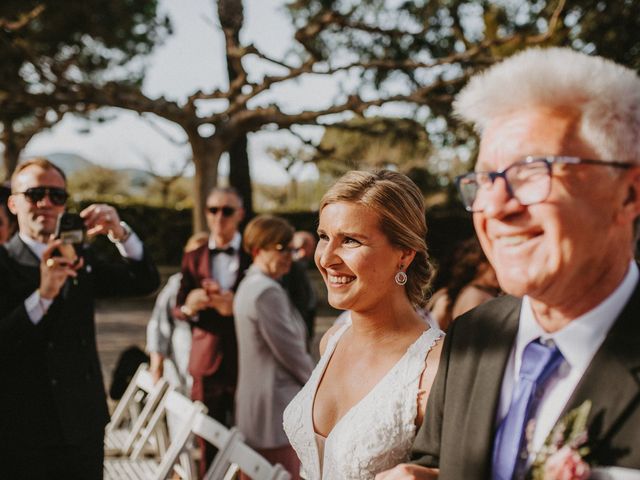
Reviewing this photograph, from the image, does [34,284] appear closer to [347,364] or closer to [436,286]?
[347,364]

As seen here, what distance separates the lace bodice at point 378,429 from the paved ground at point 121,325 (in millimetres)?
7817

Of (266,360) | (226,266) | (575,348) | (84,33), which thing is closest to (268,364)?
(266,360)

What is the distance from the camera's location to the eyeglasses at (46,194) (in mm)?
3217

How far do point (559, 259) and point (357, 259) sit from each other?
108cm

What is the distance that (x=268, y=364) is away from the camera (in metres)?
4.13

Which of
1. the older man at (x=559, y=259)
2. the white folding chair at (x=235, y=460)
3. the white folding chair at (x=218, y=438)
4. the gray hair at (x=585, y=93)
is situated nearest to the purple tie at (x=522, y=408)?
the older man at (x=559, y=259)

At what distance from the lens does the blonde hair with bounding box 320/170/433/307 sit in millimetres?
2268

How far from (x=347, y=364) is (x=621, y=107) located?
1.37 meters

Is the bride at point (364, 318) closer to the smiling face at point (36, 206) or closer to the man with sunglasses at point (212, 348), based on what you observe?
the smiling face at point (36, 206)

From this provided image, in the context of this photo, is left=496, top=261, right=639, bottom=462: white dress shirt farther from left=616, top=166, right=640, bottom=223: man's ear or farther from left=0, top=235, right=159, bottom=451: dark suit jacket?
left=0, top=235, right=159, bottom=451: dark suit jacket

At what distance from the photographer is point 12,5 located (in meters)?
13.8

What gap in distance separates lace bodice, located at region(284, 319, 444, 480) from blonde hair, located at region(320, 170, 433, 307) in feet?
1.13

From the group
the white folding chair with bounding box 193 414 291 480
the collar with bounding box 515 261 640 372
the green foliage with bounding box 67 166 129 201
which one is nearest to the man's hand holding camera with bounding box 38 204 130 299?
the white folding chair with bounding box 193 414 291 480

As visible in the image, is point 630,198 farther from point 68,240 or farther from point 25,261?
point 25,261
